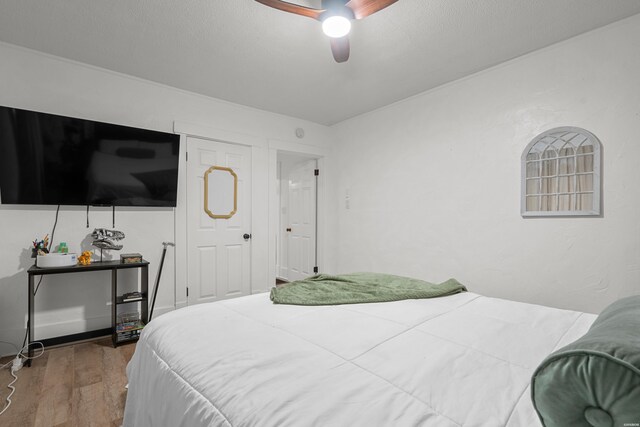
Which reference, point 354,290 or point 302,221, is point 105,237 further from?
point 302,221

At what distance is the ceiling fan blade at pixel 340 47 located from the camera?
202 cm

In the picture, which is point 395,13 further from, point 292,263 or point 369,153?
point 292,263

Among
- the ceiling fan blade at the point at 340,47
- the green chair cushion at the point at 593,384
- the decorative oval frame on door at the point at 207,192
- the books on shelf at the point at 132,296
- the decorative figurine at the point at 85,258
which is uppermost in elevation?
the ceiling fan blade at the point at 340,47

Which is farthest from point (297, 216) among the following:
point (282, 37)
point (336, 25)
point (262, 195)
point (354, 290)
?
point (336, 25)

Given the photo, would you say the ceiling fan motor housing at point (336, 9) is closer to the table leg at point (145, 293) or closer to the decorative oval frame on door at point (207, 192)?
the decorative oval frame on door at point (207, 192)

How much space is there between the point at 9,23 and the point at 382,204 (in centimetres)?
376

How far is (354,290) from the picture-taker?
193 centimetres

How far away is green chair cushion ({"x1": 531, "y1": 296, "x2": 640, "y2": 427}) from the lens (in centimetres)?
53

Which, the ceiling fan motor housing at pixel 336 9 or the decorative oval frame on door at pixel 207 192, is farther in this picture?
the decorative oval frame on door at pixel 207 192

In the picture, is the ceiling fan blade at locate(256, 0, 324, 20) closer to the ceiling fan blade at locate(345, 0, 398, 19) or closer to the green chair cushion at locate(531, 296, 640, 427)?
the ceiling fan blade at locate(345, 0, 398, 19)

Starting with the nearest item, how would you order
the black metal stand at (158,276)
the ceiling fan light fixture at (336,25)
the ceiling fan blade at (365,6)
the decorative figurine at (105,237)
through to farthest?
the ceiling fan blade at (365,6) < the ceiling fan light fixture at (336,25) < the decorative figurine at (105,237) < the black metal stand at (158,276)

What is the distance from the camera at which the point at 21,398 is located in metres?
1.91

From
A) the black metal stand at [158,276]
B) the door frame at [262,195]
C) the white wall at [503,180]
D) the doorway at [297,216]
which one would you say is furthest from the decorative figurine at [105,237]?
the white wall at [503,180]

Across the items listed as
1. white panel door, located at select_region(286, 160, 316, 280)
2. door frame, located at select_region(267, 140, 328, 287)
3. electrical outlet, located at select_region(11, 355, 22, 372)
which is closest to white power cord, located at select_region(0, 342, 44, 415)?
electrical outlet, located at select_region(11, 355, 22, 372)
